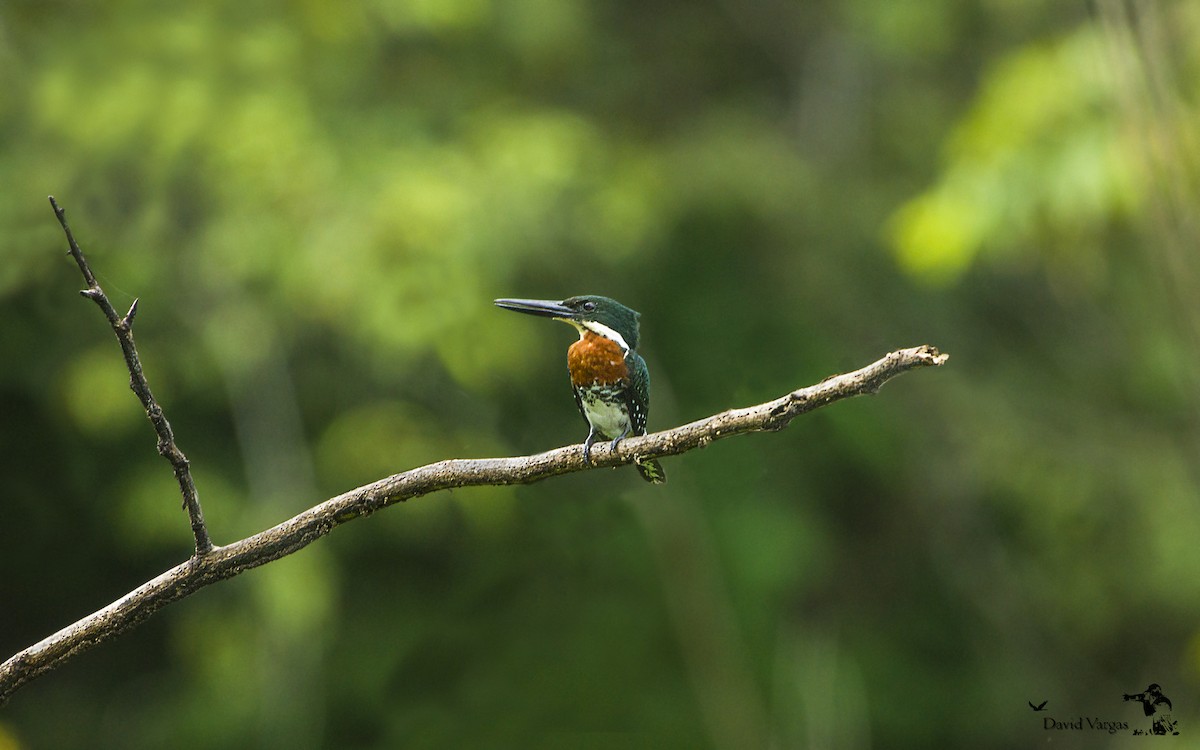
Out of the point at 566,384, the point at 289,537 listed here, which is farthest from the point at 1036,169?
the point at 289,537

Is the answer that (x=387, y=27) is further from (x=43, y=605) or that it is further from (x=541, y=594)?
(x=43, y=605)

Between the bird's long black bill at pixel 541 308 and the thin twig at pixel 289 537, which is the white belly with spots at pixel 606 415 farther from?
the thin twig at pixel 289 537

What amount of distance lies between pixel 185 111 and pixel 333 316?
0.89 metres

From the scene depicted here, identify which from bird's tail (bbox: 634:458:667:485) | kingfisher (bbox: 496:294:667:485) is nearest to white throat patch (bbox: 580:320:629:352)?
kingfisher (bbox: 496:294:667:485)

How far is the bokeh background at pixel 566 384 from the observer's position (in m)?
3.44

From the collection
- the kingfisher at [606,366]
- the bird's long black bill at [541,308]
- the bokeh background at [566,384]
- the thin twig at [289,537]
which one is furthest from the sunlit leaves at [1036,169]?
the thin twig at [289,537]

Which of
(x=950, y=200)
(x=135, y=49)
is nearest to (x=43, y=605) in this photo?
(x=135, y=49)

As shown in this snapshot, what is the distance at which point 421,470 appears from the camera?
1.22 meters

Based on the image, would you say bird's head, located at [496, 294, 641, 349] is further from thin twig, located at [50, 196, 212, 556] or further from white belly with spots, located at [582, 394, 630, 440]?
thin twig, located at [50, 196, 212, 556]

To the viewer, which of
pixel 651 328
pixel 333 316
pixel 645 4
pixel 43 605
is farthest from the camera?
pixel 645 4

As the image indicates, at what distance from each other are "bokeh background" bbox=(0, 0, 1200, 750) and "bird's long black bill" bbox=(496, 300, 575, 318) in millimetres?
542

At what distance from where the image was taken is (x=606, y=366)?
2104 millimetres

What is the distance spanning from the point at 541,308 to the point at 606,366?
0.26 meters

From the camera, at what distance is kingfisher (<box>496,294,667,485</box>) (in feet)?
6.57
